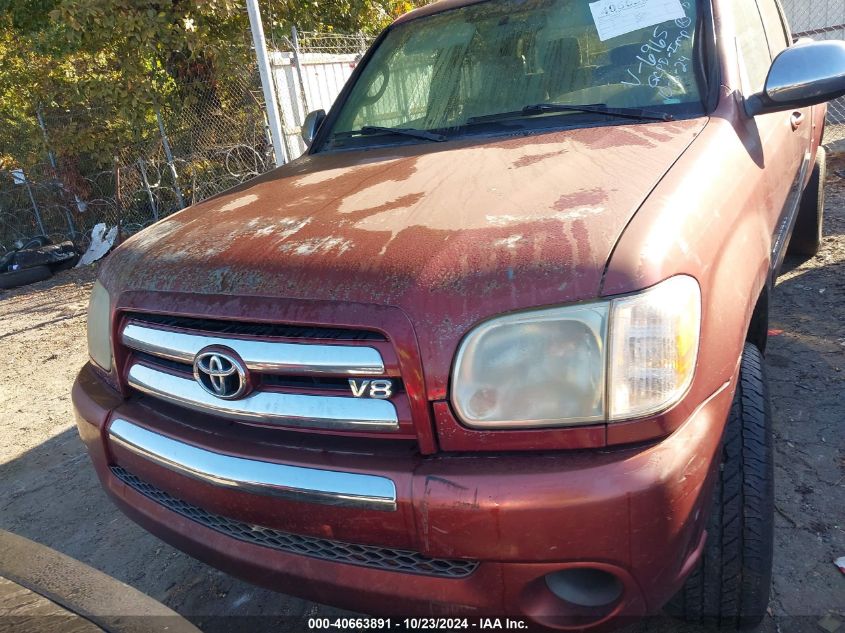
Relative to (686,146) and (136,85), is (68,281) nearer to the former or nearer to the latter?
(136,85)

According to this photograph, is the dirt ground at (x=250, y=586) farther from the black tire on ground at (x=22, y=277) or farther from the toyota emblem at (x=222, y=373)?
the black tire on ground at (x=22, y=277)

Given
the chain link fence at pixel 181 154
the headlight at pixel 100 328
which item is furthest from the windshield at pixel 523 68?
the chain link fence at pixel 181 154

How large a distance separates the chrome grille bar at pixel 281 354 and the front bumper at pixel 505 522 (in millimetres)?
197

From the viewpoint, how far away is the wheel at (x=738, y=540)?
5.56 ft

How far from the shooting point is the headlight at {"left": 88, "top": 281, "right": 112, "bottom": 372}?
6.63ft

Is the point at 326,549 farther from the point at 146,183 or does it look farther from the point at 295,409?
the point at 146,183

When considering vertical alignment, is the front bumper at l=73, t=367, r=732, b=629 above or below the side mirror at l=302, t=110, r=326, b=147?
below

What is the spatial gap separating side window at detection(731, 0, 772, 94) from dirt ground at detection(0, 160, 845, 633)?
1411mm

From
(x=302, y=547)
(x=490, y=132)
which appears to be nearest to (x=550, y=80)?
(x=490, y=132)

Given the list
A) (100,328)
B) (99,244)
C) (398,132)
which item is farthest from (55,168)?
(100,328)

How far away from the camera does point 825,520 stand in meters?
2.28

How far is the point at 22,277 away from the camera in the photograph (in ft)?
25.1

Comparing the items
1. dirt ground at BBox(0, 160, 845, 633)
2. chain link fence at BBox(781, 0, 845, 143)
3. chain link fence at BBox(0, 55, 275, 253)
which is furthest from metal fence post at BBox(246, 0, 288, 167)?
chain link fence at BBox(781, 0, 845, 143)

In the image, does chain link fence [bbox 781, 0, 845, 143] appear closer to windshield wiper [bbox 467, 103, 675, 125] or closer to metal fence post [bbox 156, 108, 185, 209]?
metal fence post [bbox 156, 108, 185, 209]
